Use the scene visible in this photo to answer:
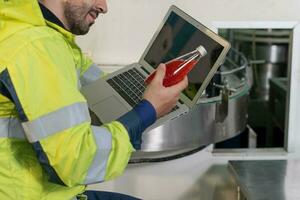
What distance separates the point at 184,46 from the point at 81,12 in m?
0.31

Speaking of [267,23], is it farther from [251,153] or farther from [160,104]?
[160,104]

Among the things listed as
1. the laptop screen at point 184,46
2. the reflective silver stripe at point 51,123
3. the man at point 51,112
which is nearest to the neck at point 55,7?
the man at point 51,112

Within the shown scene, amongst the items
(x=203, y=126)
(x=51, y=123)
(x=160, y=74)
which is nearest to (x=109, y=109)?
(x=160, y=74)

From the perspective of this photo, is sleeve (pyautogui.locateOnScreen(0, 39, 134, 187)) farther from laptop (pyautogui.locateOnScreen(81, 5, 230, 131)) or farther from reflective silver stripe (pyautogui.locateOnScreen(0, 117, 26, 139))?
laptop (pyautogui.locateOnScreen(81, 5, 230, 131))

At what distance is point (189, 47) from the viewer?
112cm

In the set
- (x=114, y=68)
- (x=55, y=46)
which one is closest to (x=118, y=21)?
(x=114, y=68)

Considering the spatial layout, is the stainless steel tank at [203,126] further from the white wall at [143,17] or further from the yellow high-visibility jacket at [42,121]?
the yellow high-visibility jacket at [42,121]

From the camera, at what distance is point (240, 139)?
1938 mm

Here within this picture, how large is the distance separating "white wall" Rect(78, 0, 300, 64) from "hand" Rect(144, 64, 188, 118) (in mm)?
688

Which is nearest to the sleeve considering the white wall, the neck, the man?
the man

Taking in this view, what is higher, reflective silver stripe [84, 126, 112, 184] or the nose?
the nose

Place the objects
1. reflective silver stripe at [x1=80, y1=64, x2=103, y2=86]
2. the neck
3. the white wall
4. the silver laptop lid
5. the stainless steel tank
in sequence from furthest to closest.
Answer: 1. the white wall
2. the stainless steel tank
3. reflective silver stripe at [x1=80, y1=64, x2=103, y2=86]
4. the silver laptop lid
5. the neck

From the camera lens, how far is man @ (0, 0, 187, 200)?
799 mm

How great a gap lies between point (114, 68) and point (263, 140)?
1.28 metres
